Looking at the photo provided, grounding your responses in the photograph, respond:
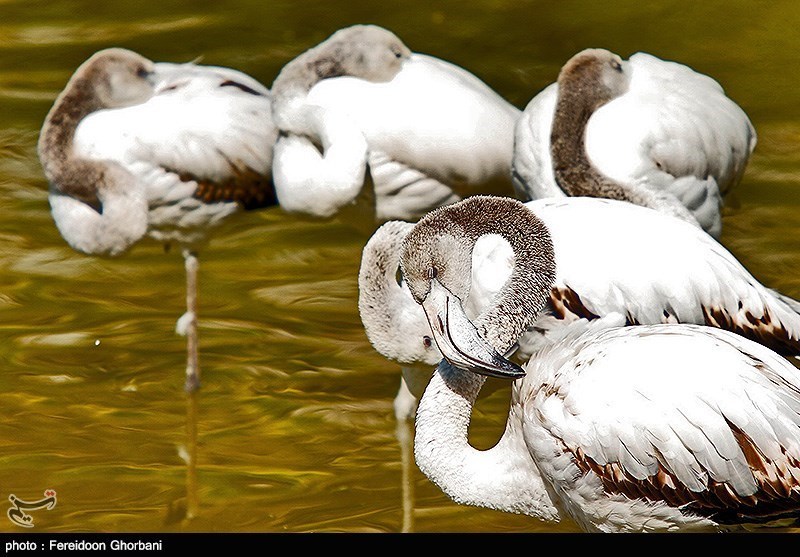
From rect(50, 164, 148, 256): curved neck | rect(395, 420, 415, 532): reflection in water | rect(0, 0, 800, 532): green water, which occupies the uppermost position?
rect(50, 164, 148, 256): curved neck

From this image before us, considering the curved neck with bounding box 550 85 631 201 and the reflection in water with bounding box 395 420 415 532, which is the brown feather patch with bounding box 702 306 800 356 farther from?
the reflection in water with bounding box 395 420 415 532

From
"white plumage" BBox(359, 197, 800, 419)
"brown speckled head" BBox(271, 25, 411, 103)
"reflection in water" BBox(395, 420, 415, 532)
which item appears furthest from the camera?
"brown speckled head" BBox(271, 25, 411, 103)

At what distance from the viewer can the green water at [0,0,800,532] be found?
511 centimetres

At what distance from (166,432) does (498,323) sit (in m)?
2.06

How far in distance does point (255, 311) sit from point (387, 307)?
1.94 meters

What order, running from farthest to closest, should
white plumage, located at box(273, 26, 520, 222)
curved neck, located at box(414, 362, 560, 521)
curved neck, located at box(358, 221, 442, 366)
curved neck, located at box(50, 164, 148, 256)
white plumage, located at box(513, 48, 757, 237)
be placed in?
1. curved neck, located at box(50, 164, 148, 256)
2. white plumage, located at box(273, 26, 520, 222)
3. white plumage, located at box(513, 48, 757, 237)
4. curved neck, located at box(358, 221, 442, 366)
5. curved neck, located at box(414, 362, 560, 521)

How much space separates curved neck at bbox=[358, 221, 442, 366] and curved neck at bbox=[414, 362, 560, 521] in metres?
0.76

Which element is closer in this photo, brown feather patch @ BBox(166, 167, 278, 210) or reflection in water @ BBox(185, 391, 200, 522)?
reflection in water @ BBox(185, 391, 200, 522)

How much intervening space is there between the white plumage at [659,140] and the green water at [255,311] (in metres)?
1.00

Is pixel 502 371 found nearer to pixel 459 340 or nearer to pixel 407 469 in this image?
pixel 459 340

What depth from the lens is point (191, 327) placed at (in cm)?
599

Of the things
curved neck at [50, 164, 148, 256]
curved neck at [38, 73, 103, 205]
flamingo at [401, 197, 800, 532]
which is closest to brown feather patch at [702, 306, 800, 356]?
flamingo at [401, 197, 800, 532]

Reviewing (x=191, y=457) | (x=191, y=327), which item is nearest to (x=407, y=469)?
(x=191, y=457)
